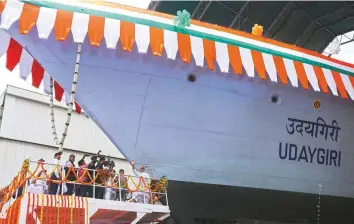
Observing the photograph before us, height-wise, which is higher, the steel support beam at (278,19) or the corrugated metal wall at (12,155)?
the steel support beam at (278,19)

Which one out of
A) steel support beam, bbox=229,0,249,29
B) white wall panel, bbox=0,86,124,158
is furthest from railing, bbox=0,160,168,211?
white wall panel, bbox=0,86,124,158

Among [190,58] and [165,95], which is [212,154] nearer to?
[165,95]

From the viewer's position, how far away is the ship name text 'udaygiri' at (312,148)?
31.1 feet

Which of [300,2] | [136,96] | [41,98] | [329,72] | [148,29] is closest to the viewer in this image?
[148,29]

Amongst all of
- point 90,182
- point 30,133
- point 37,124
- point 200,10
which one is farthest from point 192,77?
point 37,124

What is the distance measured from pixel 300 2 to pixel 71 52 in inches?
402

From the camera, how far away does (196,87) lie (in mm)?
8680

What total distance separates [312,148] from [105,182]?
4906 millimetres

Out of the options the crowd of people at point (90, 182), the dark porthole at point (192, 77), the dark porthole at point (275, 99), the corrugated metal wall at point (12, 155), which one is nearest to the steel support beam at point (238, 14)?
the dark porthole at point (275, 99)

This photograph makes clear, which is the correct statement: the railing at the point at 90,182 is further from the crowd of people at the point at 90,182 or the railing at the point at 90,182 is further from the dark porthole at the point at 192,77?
the dark porthole at the point at 192,77

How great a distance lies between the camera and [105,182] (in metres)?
7.50

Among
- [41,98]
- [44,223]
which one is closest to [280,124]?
[44,223]

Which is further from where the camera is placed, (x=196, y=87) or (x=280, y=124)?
(x=280, y=124)

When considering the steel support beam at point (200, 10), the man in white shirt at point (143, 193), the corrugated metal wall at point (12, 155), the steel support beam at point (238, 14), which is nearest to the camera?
the man in white shirt at point (143, 193)
